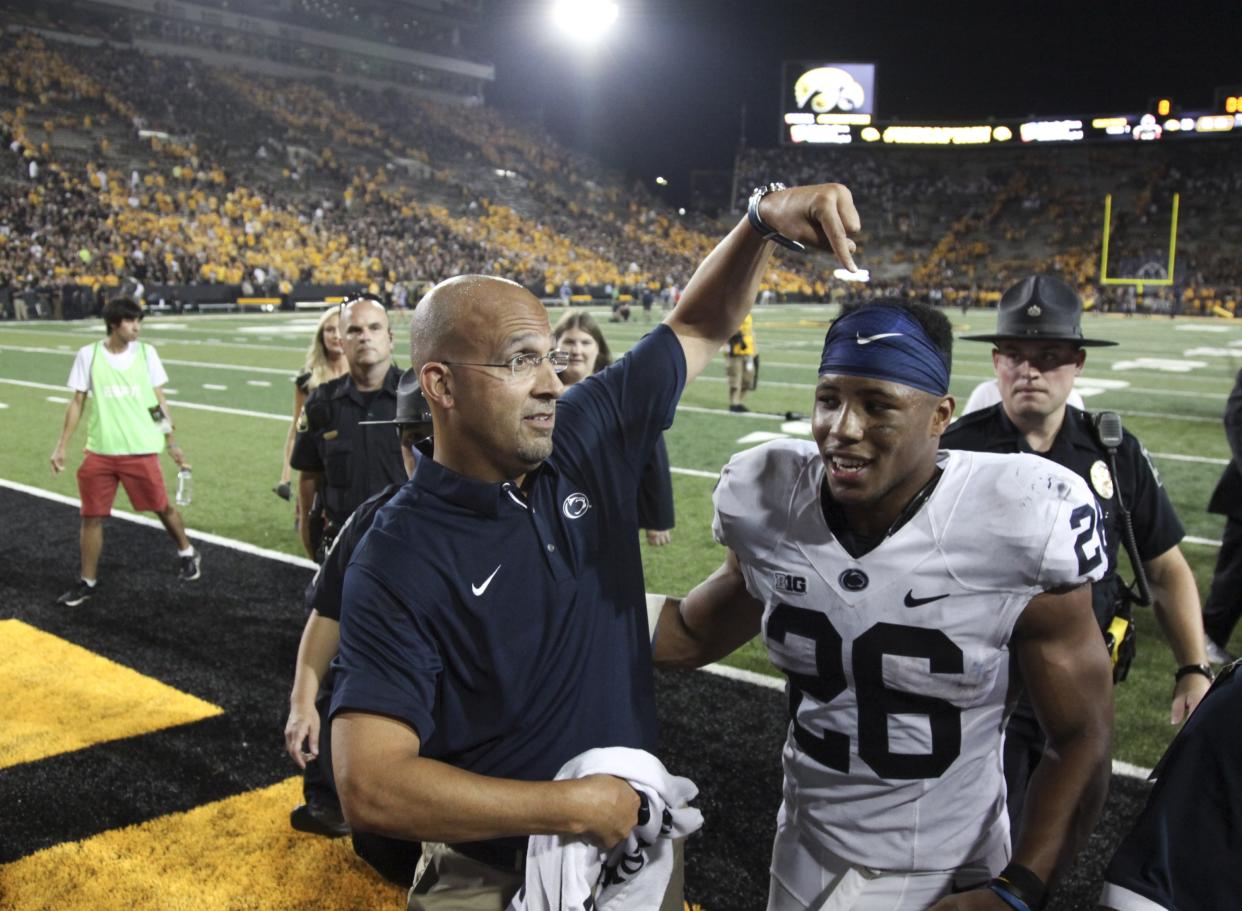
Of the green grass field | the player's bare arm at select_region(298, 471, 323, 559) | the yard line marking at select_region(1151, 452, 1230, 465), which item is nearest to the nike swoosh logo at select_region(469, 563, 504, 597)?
the player's bare arm at select_region(298, 471, 323, 559)

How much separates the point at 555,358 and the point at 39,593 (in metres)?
5.73

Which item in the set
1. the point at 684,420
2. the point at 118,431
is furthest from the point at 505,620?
the point at 684,420

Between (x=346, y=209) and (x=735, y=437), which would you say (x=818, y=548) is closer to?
(x=735, y=437)

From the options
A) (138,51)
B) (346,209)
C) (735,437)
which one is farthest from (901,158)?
(735,437)

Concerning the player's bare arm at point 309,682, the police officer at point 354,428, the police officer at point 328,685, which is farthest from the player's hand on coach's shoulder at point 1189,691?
the police officer at point 354,428

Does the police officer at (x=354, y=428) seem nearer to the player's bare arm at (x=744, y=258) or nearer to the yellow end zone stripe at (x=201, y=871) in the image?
the yellow end zone stripe at (x=201, y=871)

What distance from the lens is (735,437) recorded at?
39.9 ft

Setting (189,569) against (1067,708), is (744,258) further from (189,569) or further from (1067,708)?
(189,569)

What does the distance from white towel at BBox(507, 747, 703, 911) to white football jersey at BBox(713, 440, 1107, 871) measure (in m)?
0.38

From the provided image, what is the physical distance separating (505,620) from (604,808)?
384 millimetres

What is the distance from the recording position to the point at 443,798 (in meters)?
1.65

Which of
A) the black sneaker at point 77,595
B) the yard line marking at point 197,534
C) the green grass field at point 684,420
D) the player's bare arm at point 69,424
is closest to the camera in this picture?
the black sneaker at point 77,595

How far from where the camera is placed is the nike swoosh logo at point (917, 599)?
6.32ft

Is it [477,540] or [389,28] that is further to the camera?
[389,28]
